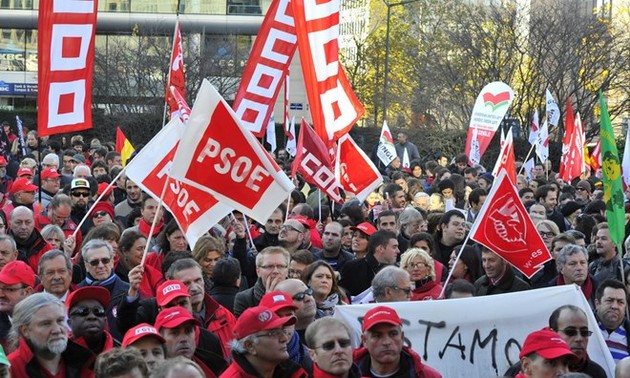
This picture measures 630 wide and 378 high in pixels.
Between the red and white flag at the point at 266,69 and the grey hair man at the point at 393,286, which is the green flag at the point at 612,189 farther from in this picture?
the red and white flag at the point at 266,69

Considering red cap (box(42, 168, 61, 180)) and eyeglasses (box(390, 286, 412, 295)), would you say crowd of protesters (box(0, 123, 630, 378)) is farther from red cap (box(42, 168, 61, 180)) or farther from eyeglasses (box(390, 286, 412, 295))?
red cap (box(42, 168, 61, 180))

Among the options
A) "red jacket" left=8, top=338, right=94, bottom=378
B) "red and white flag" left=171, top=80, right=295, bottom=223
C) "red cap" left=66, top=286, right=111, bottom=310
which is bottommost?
"red jacket" left=8, top=338, right=94, bottom=378

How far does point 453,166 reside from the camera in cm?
2675

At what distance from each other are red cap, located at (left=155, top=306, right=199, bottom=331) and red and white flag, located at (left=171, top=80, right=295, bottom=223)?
1.75 metres

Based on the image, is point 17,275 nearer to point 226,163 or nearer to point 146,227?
point 226,163

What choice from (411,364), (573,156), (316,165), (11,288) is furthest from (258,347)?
(573,156)

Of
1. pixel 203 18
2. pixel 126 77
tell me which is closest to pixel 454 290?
pixel 126 77

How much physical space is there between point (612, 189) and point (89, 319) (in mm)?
4509

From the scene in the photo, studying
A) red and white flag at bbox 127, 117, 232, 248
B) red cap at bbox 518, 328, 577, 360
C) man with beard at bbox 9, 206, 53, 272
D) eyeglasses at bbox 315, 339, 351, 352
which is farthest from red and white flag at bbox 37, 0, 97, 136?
red cap at bbox 518, 328, 577, 360

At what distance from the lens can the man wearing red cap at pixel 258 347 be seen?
689 centimetres

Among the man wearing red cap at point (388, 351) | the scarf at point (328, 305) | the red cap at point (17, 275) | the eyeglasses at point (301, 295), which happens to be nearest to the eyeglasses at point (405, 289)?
the scarf at point (328, 305)

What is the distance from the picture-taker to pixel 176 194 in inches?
387

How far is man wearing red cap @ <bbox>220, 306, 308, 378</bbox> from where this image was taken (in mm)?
6887

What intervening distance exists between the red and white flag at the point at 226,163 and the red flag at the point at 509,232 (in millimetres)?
1803
